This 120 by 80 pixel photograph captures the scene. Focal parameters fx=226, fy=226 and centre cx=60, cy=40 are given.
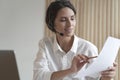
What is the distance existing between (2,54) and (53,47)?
290 mm

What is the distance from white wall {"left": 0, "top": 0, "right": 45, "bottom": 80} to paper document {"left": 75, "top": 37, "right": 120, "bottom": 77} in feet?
5.36

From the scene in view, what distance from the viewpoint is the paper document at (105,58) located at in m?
1.01

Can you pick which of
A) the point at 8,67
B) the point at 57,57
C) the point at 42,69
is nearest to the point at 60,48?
the point at 57,57

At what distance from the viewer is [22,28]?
2.63 metres

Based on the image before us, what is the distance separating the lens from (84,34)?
2611mm

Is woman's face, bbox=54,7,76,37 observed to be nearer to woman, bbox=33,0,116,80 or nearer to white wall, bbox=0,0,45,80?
woman, bbox=33,0,116,80

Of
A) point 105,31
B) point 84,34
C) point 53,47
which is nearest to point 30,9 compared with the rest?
point 84,34

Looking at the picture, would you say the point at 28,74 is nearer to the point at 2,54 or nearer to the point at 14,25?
the point at 14,25

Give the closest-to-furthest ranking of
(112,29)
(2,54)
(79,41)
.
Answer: (2,54)
(79,41)
(112,29)

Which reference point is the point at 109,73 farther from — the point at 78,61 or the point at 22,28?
the point at 22,28

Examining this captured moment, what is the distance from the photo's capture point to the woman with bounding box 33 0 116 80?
119 centimetres

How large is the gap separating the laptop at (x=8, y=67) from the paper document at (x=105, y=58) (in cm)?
33

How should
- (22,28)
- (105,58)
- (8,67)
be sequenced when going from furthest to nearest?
(22,28), (8,67), (105,58)

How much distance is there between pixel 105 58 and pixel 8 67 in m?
0.50
